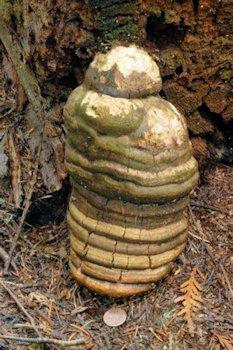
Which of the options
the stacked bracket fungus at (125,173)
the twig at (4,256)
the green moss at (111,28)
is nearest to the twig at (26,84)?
the twig at (4,256)

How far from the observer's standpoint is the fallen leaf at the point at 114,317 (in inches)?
125

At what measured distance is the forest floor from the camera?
3.08m

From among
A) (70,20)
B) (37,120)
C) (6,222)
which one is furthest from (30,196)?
(70,20)

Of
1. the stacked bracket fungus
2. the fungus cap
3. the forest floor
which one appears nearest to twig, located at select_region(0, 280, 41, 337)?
the forest floor

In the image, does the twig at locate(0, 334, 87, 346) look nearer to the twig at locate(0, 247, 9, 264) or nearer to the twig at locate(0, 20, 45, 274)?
the twig at locate(0, 247, 9, 264)

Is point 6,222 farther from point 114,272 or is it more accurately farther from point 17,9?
point 17,9

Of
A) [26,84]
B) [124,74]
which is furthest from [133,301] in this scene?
[26,84]

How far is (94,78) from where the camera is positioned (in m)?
3.01

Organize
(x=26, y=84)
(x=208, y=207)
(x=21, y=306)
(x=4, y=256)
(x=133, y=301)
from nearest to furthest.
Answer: (x=21, y=306) → (x=133, y=301) → (x=4, y=256) → (x=208, y=207) → (x=26, y=84)

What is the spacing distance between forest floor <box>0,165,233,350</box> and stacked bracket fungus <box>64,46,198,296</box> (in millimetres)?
Result: 141

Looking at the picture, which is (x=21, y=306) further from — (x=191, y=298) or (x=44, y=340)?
(x=191, y=298)

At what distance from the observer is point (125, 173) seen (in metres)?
2.94

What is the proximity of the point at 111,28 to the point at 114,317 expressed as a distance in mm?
1588

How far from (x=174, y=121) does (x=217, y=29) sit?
78cm
